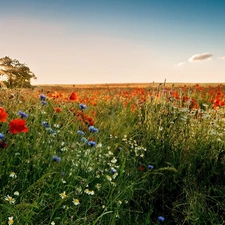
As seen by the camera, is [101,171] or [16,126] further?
[101,171]

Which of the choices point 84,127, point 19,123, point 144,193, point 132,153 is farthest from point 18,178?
point 132,153

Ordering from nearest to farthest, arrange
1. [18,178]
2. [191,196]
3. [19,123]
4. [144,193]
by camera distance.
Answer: [19,123] → [18,178] → [191,196] → [144,193]

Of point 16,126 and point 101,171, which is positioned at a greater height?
point 16,126

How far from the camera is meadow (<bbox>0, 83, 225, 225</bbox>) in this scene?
246 cm

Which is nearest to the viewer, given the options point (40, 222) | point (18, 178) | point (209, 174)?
point (40, 222)

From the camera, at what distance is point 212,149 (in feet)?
13.3

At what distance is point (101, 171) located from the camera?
2953mm

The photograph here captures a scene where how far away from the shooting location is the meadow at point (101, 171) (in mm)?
2455

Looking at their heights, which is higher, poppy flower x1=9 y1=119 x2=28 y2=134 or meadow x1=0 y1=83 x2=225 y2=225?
poppy flower x1=9 y1=119 x2=28 y2=134

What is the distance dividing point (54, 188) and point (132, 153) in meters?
1.89

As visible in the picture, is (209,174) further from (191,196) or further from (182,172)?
(191,196)

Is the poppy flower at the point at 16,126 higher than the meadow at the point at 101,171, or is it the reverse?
the poppy flower at the point at 16,126

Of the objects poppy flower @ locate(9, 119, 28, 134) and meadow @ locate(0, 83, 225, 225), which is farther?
meadow @ locate(0, 83, 225, 225)

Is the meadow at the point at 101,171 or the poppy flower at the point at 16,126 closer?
the poppy flower at the point at 16,126
